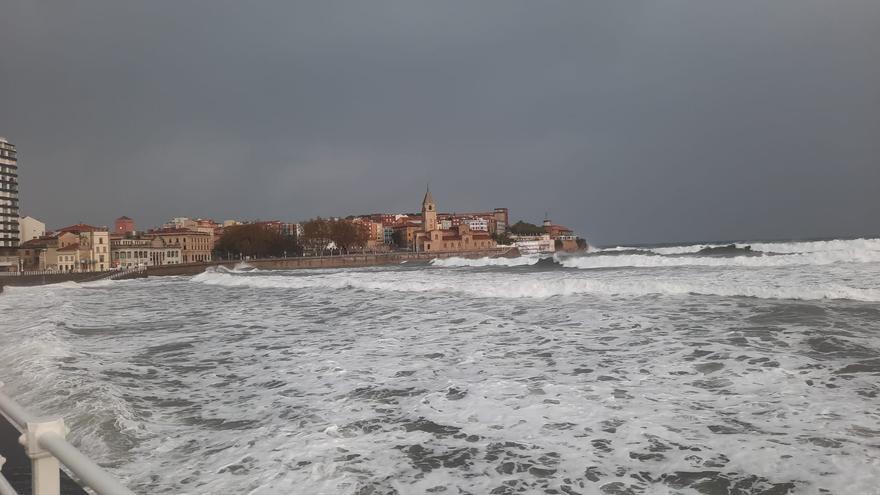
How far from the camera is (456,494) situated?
11.3 ft

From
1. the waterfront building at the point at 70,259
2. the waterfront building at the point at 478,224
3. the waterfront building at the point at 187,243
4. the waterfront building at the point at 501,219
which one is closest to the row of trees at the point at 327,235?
Answer: the waterfront building at the point at 187,243

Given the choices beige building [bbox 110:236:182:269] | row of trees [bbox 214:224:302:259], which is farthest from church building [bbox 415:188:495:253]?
beige building [bbox 110:236:182:269]

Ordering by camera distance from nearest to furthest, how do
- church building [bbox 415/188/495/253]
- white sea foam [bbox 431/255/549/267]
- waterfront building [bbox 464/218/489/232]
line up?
white sea foam [bbox 431/255/549/267] < church building [bbox 415/188/495/253] < waterfront building [bbox 464/218/489/232]

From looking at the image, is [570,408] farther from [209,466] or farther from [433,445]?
[209,466]

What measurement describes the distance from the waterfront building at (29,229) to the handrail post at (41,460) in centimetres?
10280

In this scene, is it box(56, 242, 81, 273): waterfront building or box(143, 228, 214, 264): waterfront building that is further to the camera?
box(143, 228, 214, 264): waterfront building

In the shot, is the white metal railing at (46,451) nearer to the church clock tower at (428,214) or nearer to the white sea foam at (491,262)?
the white sea foam at (491,262)

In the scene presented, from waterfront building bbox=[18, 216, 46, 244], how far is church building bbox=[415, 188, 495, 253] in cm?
6384

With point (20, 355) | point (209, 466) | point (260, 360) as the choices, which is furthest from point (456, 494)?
point (20, 355)

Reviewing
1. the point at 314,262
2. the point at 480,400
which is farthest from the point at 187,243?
the point at 480,400

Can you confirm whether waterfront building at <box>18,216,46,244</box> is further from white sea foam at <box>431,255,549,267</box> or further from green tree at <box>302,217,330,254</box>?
white sea foam at <box>431,255,549,267</box>

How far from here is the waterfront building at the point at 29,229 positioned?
8572cm

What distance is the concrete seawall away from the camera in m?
47.9

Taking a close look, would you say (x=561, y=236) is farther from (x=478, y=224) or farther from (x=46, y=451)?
(x=46, y=451)
